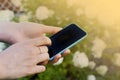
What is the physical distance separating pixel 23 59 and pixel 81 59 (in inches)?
48.7

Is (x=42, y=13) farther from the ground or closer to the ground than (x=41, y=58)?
closer to the ground

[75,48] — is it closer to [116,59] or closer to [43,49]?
[116,59]

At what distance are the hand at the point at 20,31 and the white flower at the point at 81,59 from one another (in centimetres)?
96

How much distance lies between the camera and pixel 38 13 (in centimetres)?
297

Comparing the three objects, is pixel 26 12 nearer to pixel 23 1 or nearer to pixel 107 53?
pixel 23 1

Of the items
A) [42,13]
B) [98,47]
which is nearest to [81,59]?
[98,47]

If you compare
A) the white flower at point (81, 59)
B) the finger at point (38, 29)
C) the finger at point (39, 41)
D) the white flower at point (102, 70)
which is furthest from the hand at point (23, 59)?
the white flower at point (102, 70)

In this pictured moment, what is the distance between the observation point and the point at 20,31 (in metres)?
1.90

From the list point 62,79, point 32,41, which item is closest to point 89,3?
point 62,79

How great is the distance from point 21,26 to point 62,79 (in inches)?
45.3

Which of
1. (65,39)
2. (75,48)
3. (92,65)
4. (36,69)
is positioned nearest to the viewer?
(36,69)

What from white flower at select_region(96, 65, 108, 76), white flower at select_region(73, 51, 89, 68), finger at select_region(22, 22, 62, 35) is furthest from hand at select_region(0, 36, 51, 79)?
white flower at select_region(96, 65, 108, 76)

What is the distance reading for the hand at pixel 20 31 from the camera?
6.18ft

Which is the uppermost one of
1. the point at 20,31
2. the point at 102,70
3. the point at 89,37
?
the point at 20,31
